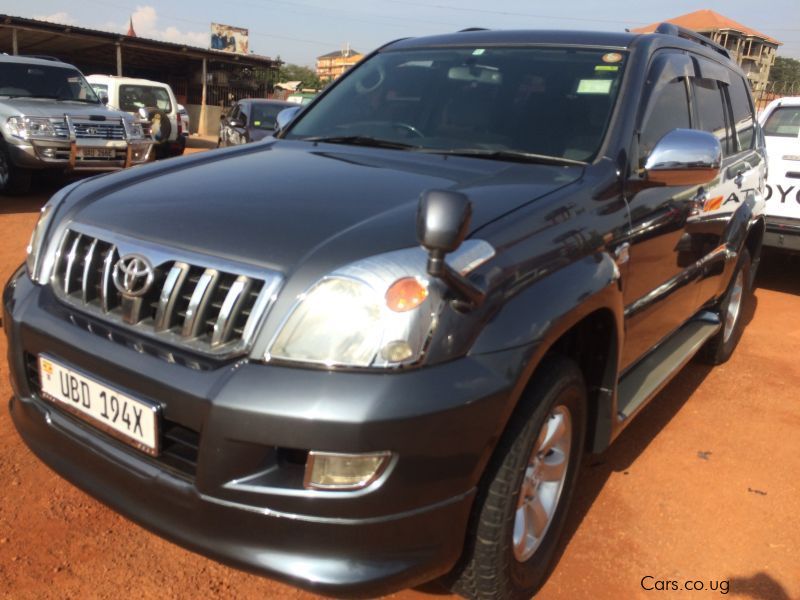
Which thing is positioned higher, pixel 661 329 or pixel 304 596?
pixel 661 329

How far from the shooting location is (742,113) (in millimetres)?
4449

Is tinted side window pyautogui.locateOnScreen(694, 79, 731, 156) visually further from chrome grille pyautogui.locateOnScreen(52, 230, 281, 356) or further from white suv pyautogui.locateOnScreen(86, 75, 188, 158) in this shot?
white suv pyautogui.locateOnScreen(86, 75, 188, 158)

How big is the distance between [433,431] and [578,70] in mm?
1895

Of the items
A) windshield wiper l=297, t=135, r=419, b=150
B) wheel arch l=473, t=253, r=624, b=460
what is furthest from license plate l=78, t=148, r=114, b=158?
wheel arch l=473, t=253, r=624, b=460

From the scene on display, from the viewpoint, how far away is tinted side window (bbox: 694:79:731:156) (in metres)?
3.55

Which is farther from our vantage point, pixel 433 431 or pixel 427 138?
pixel 427 138

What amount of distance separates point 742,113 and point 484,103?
93.5 inches

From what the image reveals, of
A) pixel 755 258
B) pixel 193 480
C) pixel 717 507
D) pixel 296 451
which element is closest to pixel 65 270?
pixel 193 480

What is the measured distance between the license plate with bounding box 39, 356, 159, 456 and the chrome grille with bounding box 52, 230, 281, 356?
0.60 ft

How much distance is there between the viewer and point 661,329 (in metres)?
3.22

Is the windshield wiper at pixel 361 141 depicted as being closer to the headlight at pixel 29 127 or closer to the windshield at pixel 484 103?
the windshield at pixel 484 103

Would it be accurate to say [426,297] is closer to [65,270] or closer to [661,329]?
[65,270]

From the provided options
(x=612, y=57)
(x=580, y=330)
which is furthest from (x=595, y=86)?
(x=580, y=330)

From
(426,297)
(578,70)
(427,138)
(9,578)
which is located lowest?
(9,578)
